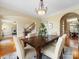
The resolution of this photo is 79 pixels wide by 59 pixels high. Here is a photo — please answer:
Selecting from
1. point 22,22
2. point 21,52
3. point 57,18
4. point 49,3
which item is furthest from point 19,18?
point 21,52

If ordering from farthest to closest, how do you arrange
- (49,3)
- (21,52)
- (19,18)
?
(19,18)
(49,3)
(21,52)

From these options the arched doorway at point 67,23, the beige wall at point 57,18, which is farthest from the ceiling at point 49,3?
Result: the arched doorway at point 67,23

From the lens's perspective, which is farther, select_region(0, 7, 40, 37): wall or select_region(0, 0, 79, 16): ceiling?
select_region(0, 7, 40, 37): wall

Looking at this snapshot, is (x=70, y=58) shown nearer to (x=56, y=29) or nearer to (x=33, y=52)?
(x=33, y=52)

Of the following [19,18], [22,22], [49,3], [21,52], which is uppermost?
[49,3]

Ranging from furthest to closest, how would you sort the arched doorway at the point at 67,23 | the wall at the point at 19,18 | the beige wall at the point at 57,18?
the wall at the point at 19,18 < the arched doorway at the point at 67,23 < the beige wall at the point at 57,18

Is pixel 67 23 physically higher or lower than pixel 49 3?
lower

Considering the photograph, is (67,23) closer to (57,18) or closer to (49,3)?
(57,18)

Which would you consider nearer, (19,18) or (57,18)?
(57,18)

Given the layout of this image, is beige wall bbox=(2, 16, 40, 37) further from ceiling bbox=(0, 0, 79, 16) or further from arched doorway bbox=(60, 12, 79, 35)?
arched doorway bbox=(60, 12, 79, 35)

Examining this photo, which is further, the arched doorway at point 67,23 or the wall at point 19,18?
the wall at point 19,18

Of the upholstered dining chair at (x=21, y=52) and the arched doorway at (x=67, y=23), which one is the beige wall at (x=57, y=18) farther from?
the upholstered dining chair at (x=21, y=52)

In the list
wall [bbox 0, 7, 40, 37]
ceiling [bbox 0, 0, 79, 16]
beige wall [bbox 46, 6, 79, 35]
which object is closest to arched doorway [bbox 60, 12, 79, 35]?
beige wall [bbox 46, 6, 79, 35]

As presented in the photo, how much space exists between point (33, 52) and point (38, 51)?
0.83 ft
